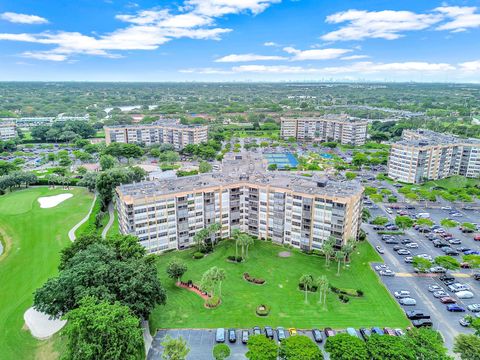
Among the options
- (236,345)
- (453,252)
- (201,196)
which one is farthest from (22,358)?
(453,252)

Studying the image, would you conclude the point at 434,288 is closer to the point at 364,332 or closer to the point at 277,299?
the point at 364,332

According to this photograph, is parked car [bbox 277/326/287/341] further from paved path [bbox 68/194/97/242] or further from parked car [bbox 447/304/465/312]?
paved path [bbox 68/194/97/242]

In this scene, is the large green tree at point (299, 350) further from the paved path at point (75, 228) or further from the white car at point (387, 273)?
the paved path at point (75, 228)

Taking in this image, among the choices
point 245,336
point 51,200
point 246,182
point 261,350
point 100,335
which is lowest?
point 245,336

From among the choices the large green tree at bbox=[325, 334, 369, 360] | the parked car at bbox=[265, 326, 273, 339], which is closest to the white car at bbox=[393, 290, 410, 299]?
the large green tree at bbox=[325, 334, 369, 360]

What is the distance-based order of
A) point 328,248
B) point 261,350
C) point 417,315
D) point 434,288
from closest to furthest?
point 261,350 < point 417,315 < point 434,288 < point 328,248

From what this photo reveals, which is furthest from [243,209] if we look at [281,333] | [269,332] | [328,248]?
[281,333]
